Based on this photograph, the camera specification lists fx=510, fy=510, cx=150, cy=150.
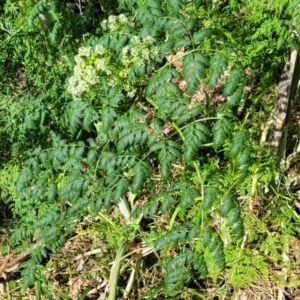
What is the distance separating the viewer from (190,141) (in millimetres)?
1920

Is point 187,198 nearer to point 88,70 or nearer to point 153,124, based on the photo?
point 153,124

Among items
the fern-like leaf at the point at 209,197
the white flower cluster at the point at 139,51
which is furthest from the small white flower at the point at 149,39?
the fern-like leaf at the point at 209,197

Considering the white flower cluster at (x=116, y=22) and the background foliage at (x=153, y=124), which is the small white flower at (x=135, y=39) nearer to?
the background foliage at (x=153, y=124)

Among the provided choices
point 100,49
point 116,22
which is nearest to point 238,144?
point 100,49

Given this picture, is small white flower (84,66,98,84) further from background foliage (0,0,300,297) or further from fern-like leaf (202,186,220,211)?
fern-like leaf (202,186,220,211)

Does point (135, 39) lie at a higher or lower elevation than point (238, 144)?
higher

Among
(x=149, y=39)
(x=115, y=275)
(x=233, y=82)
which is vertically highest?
(x=149, y=39)

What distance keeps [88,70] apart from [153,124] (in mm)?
392

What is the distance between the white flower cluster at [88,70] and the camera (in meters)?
2.12

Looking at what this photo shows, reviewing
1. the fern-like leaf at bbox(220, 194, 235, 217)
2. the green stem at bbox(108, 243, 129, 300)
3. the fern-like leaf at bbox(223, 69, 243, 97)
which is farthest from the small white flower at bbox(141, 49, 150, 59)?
the green stem at bbox(108, 243, 129, 300)

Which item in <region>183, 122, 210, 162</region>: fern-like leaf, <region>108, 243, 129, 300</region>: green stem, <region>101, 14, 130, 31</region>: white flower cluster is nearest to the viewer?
<region>183, 122, 210, 162</region>: fern-like leaf

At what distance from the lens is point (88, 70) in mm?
2109

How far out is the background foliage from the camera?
78.0 inches

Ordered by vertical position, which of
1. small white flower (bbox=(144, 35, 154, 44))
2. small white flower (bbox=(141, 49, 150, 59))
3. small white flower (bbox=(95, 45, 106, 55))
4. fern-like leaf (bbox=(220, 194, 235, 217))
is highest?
small white flower (bbox=(144, 35, 154, 44))
